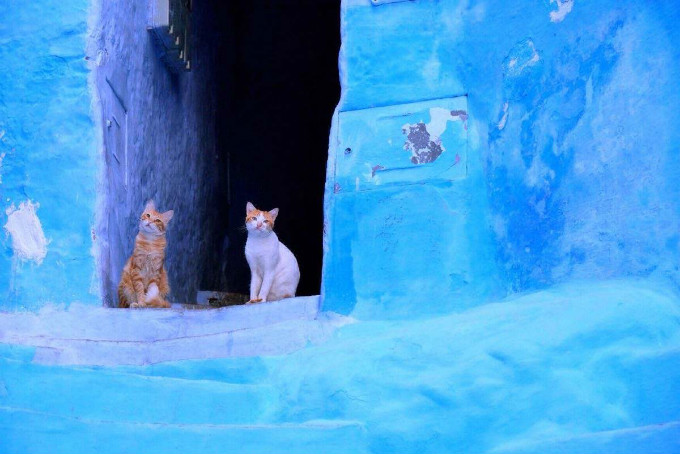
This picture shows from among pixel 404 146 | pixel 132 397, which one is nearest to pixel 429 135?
pixel 404 146

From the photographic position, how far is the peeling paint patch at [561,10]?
5197 millimetres

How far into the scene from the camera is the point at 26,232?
210 inches

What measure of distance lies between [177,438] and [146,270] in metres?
1.73

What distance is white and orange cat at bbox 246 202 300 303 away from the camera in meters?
5.72

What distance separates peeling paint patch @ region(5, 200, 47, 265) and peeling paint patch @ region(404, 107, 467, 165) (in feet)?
6.55

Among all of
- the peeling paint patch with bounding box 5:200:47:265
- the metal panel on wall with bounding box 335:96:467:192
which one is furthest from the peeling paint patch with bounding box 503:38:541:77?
the peeling paint patch with bounding box 5:200:47:265

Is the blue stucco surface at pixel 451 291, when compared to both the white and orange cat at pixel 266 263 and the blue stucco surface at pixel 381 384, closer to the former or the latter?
the blue stucco surface at pixel 381 384

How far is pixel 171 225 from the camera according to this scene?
6918 millimetres

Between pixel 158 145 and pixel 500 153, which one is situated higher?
pixel 158 145

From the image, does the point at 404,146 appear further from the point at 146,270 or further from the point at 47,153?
the point at 47,153

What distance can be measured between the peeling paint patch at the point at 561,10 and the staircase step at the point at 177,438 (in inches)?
95.6

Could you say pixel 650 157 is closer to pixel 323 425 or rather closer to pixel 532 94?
pixel 532 94

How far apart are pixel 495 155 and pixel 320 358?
4.74 ft

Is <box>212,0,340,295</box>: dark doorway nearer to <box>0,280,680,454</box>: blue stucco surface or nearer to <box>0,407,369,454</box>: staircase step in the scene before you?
<box>0,280,680,454</box>: blue stucco surface
